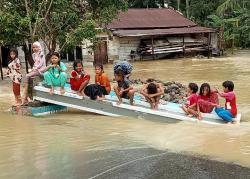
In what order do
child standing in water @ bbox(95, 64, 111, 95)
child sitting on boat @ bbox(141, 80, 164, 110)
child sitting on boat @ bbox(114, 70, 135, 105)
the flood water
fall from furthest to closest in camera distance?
child standing in water @ bbox(95, 64, 111, 95) < child sitting on boat @ bbox(114, 70, 135, 105) < child sitting on boat @ bbox(141, 80, 164, 110) < the flood water

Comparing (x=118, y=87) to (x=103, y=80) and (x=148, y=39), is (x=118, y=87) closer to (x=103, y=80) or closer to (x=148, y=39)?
(x=103, y=80)

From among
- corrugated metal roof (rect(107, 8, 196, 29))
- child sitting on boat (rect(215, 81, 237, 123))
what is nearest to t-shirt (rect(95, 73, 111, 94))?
child sitting on boat (rect(215, 81, 237, 123))

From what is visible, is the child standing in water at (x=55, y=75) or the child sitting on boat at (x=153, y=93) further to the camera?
the child standing in water at (x=55, y=75)

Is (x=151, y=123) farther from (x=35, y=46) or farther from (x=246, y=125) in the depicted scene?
(x=35, y=46)

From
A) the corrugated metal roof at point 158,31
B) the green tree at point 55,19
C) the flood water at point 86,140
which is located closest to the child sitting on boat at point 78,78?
the flood water at point 86,140

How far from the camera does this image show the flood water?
5578mm

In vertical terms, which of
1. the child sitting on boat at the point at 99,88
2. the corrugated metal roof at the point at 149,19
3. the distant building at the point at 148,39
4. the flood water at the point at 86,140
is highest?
the corrugated metal roof at the point at 149,19

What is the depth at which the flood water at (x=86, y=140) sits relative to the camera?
558cm

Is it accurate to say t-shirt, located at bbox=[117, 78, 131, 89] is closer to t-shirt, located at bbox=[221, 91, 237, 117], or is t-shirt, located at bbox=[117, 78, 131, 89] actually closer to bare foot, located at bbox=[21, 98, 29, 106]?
t-shirt, located at bbox=[221, 91, 237, 117]

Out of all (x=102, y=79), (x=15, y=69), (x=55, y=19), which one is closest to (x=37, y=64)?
(x=15, y=69)

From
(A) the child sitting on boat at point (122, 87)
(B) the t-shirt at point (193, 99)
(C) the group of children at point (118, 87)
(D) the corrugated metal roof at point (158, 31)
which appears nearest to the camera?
(C) the group of children at point (118, 87)

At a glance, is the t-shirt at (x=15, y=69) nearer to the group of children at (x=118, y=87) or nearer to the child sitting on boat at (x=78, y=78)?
the group of children at (x=118, y=87)

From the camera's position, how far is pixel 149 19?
34312mm

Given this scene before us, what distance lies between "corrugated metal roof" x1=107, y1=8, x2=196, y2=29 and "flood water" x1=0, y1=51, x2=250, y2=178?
23189 millimetres
